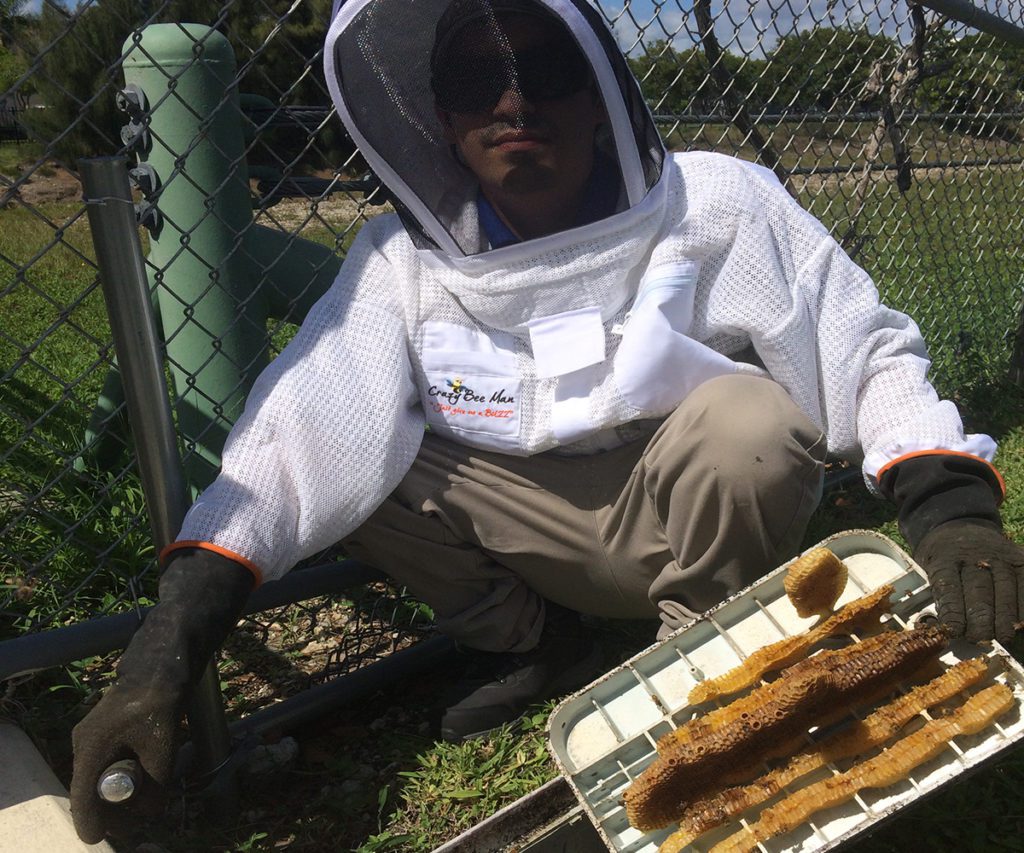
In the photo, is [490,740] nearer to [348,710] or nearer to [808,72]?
[348,710]

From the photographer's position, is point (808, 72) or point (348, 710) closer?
point (348, 710)

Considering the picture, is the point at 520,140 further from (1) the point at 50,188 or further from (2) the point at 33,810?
(1) the point at 50,188

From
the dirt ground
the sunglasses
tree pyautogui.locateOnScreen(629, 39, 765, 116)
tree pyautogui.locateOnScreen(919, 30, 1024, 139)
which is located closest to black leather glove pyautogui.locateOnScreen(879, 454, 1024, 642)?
the sunglasses

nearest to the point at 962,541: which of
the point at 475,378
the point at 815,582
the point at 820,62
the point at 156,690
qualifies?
the point at 815,582

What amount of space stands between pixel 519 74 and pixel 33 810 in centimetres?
170

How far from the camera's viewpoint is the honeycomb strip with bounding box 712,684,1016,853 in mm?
1538

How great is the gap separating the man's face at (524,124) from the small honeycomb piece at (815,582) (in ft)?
3.08

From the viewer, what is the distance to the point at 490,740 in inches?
A: 91.6

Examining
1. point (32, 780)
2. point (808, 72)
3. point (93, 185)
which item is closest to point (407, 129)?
point (93, 185)

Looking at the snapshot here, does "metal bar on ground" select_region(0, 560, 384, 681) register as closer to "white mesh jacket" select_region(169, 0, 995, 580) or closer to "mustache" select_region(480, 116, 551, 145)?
"white mesh jacket" select_region(169, 0, 995, 580)

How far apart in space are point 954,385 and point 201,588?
Result: 139 inches

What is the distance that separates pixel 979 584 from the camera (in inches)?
65.2

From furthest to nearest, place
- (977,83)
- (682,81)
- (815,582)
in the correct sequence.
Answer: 1. (977,83)
2. (682,81)
3. (815,582)

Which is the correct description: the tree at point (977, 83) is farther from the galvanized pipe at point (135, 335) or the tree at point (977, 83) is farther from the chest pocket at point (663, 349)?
the galvanized pipe at point (135, 335)
